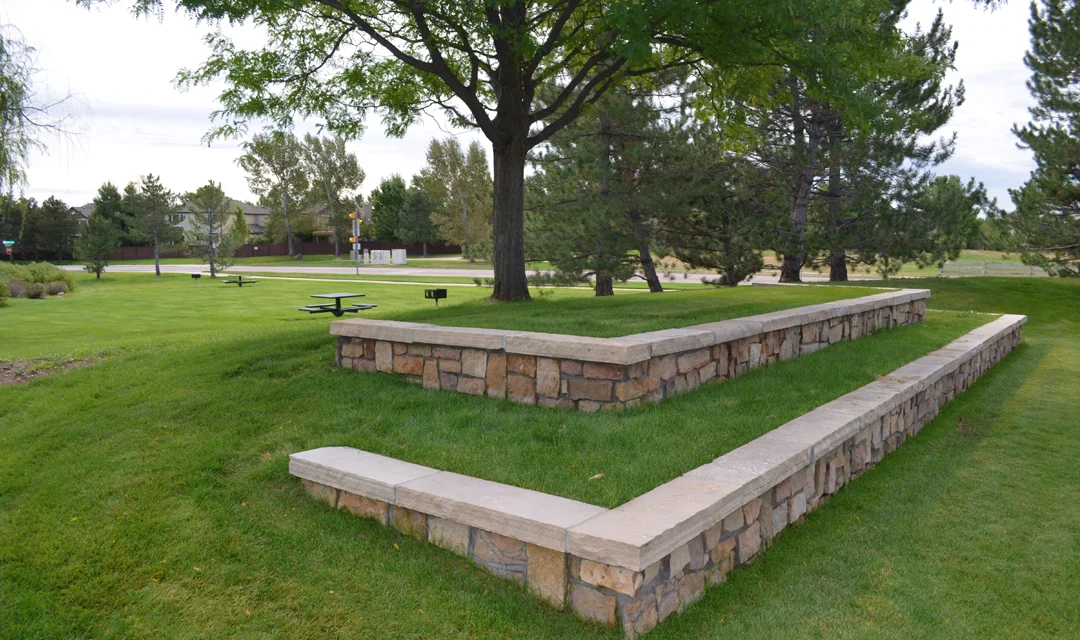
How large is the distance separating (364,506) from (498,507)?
1.14 metres

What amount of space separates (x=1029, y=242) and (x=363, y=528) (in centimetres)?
2219

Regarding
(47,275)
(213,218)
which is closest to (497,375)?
(47,275)

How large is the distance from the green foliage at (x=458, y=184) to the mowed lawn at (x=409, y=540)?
5317cm

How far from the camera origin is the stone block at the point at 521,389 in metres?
5.83

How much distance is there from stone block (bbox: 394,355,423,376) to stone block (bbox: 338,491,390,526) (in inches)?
82.9

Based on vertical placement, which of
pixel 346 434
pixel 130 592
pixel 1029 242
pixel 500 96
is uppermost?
pixel 500 96

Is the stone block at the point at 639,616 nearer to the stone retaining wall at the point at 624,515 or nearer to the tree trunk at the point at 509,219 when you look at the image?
the stone retaining wall at the point at 624,515

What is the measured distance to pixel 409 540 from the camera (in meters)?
4.19

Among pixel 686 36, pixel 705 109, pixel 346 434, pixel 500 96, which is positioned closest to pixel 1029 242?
pixel 705 109

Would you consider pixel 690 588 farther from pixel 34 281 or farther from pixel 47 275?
pixel 47 275

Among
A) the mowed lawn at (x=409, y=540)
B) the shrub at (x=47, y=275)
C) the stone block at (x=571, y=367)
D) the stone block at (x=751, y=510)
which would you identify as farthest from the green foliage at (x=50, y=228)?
the stone block at (x=751, y=510)

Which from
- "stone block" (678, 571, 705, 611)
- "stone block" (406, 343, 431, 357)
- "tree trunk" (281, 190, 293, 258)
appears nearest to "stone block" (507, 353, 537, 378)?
"stone block" (406, 343, 431, 357)

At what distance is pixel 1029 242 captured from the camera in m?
20.6

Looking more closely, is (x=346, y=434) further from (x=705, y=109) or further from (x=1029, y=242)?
(x=1029, y=242)
